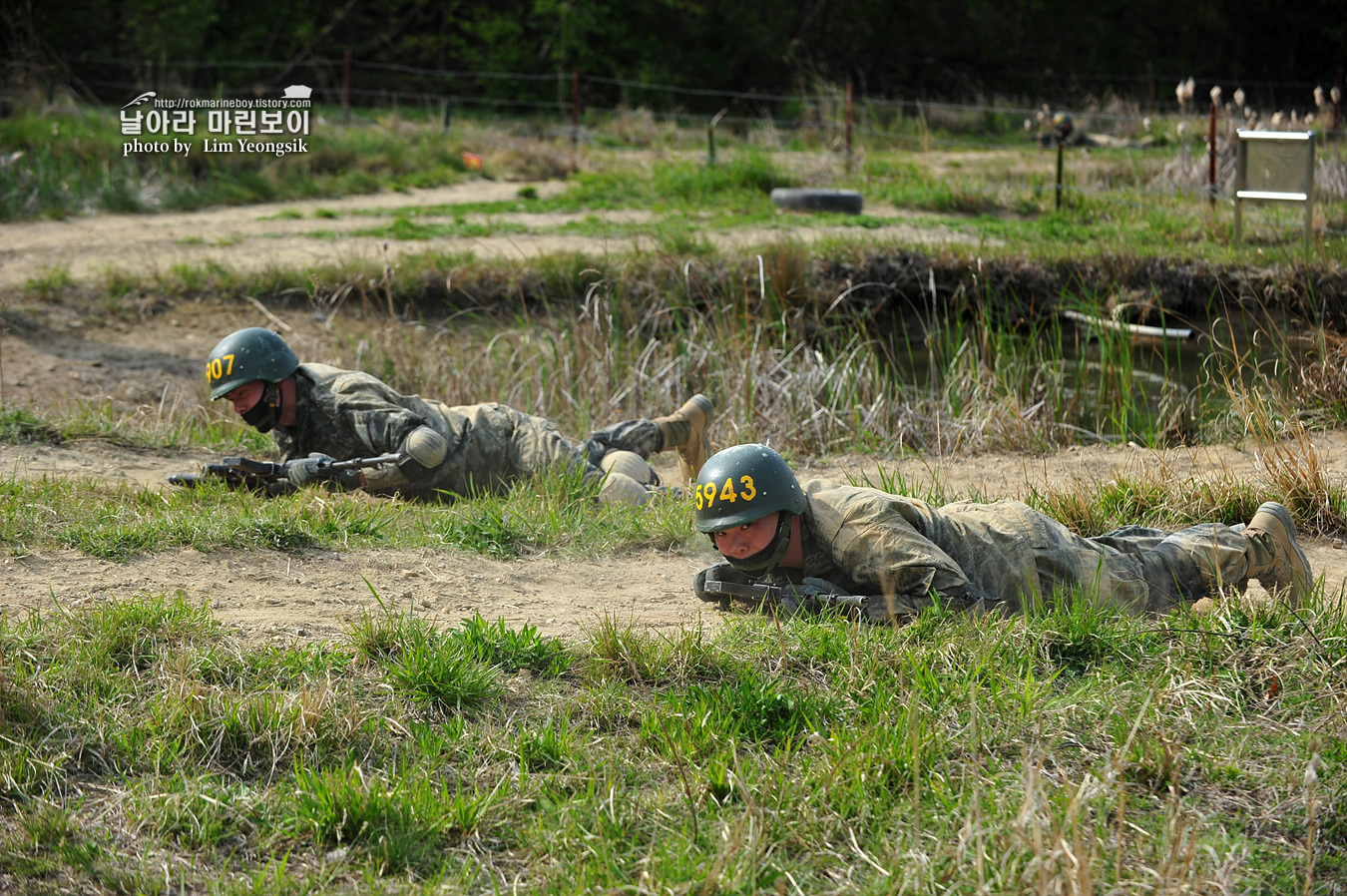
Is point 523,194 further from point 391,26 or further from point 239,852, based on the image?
point 391,26

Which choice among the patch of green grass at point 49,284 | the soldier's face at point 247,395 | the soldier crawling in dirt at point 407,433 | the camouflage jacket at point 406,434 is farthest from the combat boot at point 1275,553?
the patch of green grass at point 49,284

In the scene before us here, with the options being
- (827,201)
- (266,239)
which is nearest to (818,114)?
(827,201)

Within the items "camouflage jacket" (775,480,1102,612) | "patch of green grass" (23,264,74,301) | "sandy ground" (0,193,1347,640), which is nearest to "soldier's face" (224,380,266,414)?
"sandy ground" (0,193,1347,640)

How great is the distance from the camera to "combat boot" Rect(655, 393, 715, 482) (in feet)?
21.8

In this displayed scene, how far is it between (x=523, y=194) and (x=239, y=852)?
492 inches

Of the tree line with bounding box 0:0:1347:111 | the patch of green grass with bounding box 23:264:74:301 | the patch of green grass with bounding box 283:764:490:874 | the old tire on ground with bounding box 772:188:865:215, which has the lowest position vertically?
the patch of green grass with bounding box 283:764:490:874

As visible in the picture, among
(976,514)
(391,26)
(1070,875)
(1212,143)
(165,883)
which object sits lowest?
(165,883)

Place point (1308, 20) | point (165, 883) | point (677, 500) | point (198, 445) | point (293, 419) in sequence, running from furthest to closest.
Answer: point (1308, 20)
point (198, 445)
point (293, 419)
point (677, 500)
point (165, 883)

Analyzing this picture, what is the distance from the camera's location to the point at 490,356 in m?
8.65

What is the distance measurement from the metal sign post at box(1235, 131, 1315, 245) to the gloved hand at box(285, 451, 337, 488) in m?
8.44

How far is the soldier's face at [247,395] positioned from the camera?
593 cm

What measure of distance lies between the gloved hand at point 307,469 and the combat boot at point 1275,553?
3.96 m

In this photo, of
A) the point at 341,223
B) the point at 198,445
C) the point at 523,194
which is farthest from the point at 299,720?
the point at 523,194

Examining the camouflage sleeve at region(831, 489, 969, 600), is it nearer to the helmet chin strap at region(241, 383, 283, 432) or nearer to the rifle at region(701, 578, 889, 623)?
the rifle at region(701, 578, 889, 623)
